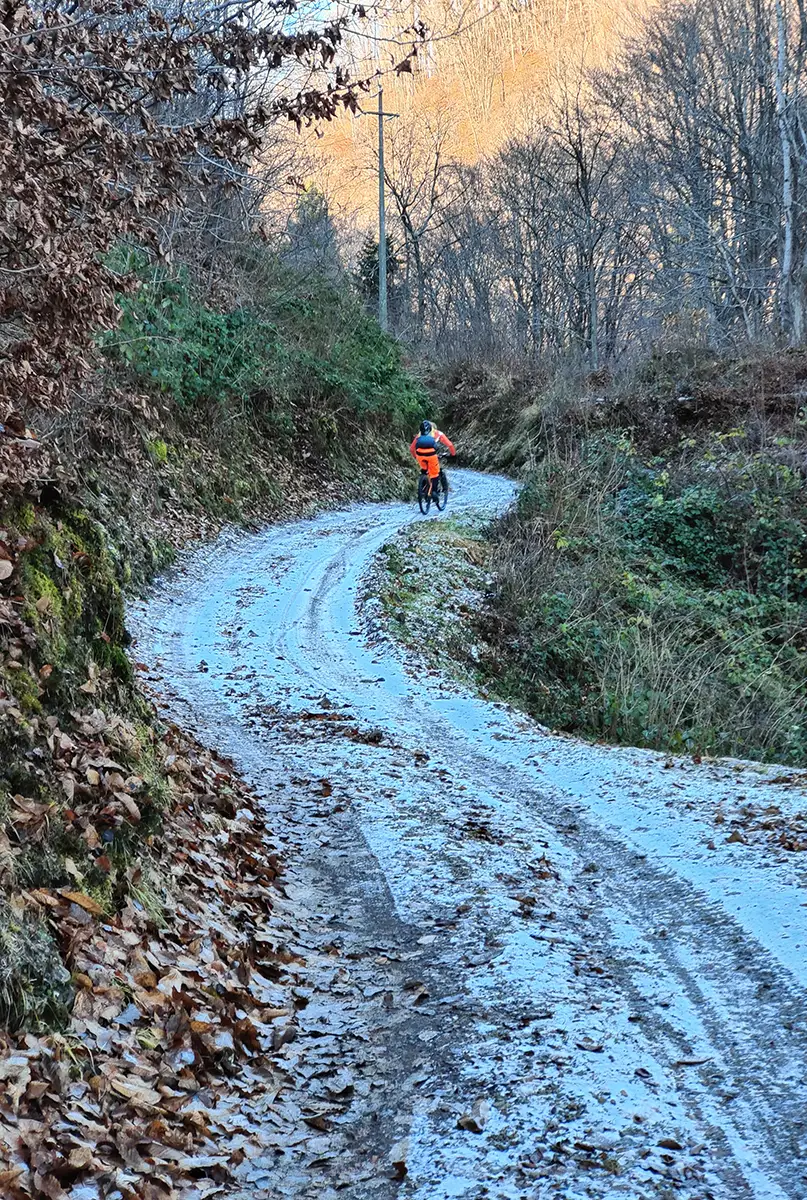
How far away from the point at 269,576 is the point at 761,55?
25750 millimetres

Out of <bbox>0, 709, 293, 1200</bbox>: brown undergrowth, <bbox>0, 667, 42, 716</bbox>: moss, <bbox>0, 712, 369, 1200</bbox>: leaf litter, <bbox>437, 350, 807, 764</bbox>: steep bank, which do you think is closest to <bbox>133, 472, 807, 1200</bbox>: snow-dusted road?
<bbox>0, 712, 369, 1200</bbox>: leaf litter

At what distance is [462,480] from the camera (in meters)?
27.3

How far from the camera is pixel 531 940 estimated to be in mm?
4910

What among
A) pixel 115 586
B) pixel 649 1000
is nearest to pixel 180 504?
pixel 115 586

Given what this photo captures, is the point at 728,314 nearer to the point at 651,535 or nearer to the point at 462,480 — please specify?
the point at 462,480

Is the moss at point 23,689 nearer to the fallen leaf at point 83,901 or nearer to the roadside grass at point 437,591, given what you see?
the fallen leaf at point 83,901

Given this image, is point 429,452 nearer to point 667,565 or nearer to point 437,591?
point 667,565

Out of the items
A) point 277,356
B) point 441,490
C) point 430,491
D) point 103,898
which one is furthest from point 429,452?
point 103,898

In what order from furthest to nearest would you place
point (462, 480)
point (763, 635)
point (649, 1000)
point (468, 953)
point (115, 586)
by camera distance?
point (462, 480), point (763, 635), point (115, 586), point (468, 953), point (649, 1000)

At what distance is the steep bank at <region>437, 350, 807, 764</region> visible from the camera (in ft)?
36.3

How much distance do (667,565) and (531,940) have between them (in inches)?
478

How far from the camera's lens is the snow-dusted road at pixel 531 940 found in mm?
3332

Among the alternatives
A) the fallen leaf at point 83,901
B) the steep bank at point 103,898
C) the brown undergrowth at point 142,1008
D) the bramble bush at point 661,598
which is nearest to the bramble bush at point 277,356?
the bramble bush at point 661,598

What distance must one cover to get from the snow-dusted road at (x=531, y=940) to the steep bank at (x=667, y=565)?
2.74 meters
